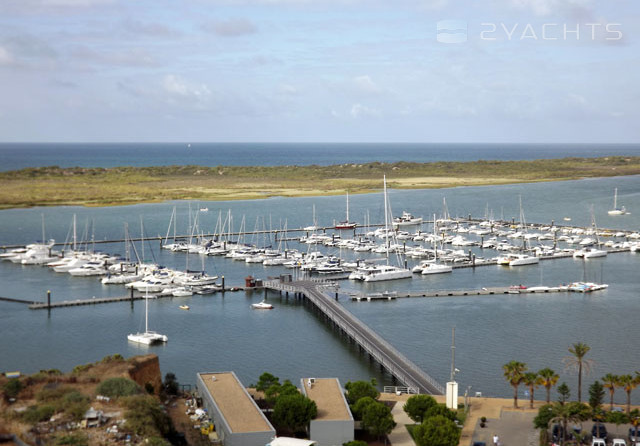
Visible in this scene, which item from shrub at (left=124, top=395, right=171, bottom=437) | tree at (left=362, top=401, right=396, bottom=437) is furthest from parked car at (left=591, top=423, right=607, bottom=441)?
shrub at (left=124, top=395, right=171, bottom=437)

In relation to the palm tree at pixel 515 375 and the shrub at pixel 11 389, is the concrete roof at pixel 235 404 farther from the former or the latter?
the palm tree at pixel 515 375

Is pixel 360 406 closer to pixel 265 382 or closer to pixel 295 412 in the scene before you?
pixel 295 412

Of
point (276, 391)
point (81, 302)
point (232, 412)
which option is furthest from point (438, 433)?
point (81, 302)

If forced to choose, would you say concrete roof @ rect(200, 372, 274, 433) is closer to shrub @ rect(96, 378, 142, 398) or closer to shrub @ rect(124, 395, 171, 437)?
shrub @ rect(124, 395, 171, 437)

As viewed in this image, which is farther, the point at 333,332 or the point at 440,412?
the point at 333,332

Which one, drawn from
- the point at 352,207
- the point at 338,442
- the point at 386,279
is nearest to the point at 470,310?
the point at 386,279
